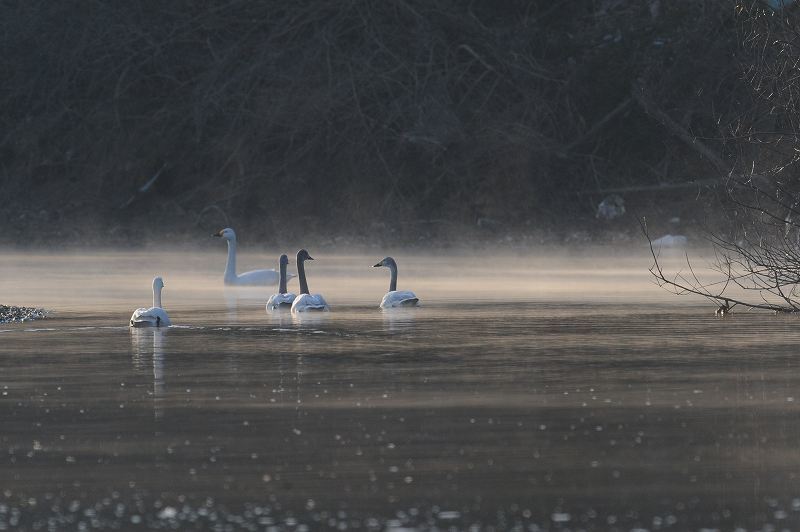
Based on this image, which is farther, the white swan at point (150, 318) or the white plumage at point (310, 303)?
the white plumage at point (310, 303)

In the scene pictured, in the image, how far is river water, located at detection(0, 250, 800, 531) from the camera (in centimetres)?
728

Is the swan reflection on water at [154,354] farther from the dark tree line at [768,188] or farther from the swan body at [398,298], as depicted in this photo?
the dark tree line at [768,188]

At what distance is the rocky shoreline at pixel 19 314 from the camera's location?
1742 centimetres

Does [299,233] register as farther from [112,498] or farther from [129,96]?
[112,498]

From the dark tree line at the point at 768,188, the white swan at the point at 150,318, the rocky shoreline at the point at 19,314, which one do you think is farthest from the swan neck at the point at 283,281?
the white swan at the point at 150,318

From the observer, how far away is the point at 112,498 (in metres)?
7.52

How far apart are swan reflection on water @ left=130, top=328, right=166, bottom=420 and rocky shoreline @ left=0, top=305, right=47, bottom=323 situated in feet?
5.88

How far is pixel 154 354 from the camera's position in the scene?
13.7m

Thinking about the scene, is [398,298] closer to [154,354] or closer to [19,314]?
[19,314]

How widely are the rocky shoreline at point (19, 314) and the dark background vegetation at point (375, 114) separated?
15.0 meters

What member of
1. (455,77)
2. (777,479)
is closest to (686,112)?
(455,77)

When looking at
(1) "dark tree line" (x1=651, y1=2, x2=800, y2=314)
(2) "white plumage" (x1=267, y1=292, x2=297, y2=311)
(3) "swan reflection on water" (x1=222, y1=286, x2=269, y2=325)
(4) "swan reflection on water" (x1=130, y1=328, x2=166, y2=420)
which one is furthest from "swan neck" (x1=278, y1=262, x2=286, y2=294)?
(4) "swan reflection on water" (x1=130, y1=328, x2=166, y2=420)

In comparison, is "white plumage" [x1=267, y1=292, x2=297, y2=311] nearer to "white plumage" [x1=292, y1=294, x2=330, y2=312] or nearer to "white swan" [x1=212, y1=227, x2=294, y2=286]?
"white plumage" [x1=292, y1=294, x2=330, y2=312]

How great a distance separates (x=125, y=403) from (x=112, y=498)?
3094 millimetres
